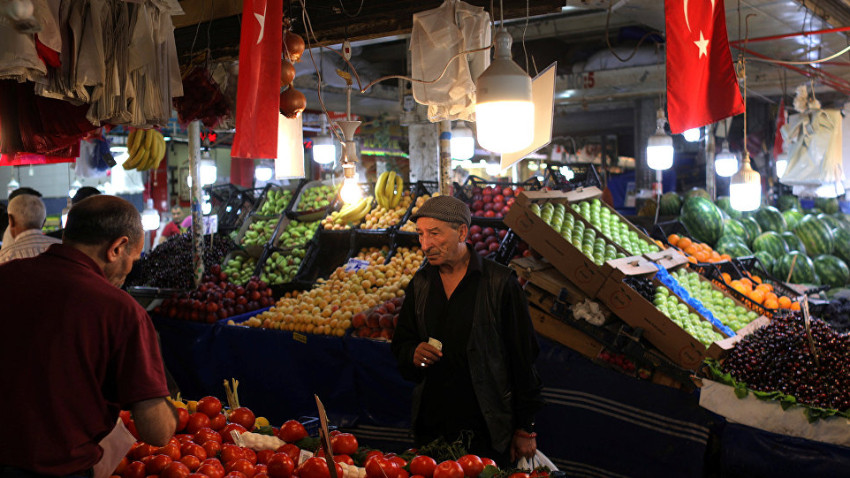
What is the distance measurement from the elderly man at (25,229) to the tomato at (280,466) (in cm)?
303

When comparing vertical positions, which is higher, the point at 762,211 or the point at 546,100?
the point at 546,100

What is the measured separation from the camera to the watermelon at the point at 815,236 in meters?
9.95

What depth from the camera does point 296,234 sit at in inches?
284

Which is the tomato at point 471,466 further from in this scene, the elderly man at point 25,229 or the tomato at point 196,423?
the elderly man at point 25,229

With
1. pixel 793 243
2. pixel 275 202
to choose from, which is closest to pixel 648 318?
pixel 275 202

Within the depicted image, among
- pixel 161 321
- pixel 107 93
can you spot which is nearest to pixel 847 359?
pixel 107 93

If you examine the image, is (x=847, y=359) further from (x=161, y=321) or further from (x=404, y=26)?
(x=161, y=321)

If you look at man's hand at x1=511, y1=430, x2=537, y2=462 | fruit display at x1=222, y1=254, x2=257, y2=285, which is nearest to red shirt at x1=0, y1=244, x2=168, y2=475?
man's hand at x1=511, y1=430, x2=537, y2=462

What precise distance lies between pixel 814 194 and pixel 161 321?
28.2 ft

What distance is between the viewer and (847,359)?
3.29 metres

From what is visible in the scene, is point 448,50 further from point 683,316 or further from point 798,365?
point 798,365

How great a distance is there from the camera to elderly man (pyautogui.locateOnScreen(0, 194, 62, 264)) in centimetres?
437

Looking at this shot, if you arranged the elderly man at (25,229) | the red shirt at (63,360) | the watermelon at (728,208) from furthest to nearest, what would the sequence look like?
1. the watermelon at (728,208)
2. the elderly man at (25,229)
3. the red shirt at (63,360)

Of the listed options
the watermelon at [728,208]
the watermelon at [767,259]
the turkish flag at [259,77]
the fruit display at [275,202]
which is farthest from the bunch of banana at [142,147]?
the watermelon at [728,208]
